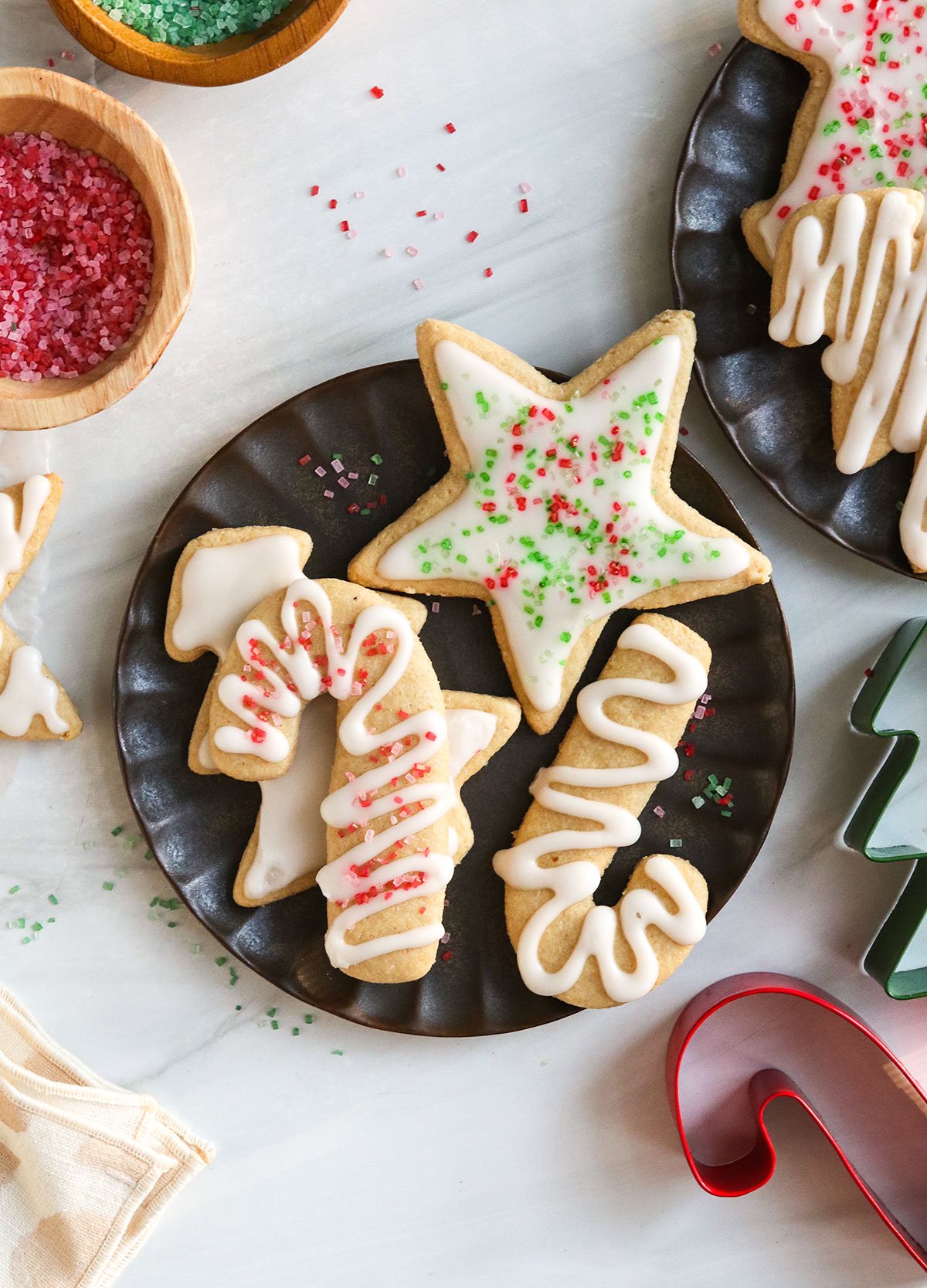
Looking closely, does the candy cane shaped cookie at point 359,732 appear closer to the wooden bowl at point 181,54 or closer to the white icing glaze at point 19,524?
the white icing glaze at point 19,524

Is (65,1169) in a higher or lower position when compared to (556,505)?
lower

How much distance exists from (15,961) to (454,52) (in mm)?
1700

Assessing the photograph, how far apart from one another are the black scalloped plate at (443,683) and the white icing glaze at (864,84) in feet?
1.74

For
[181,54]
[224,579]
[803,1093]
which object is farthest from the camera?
[803,1093]

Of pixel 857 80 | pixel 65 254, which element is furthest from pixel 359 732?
pixel 857 80

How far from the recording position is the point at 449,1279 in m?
1.95

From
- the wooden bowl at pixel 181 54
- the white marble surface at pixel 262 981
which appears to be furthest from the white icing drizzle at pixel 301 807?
the wooden bowl at pixel 181 54

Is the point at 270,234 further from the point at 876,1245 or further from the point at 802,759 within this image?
the point at 876,1245

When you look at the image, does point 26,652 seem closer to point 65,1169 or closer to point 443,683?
point 443,683

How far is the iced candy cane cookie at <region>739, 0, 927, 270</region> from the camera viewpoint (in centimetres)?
163

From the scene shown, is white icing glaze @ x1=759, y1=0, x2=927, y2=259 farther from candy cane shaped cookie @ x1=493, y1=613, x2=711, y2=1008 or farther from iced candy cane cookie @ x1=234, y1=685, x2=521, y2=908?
iced candy cane cookie @ x1=234, y1=685, x2=521, y2=908

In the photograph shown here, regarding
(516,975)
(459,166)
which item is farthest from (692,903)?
(459,166)

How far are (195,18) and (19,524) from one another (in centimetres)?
81

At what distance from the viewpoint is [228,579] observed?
1652mm
